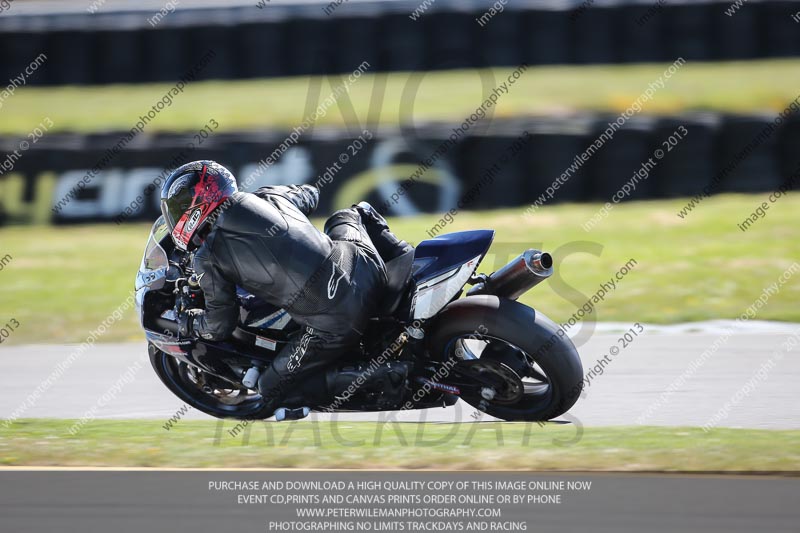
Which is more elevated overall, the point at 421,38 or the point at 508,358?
the point at 508,358

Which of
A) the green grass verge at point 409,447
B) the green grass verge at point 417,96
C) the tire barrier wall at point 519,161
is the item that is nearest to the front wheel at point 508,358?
the green grass verge at point 409,447

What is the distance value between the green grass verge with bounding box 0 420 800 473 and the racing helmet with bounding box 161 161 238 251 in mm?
1042

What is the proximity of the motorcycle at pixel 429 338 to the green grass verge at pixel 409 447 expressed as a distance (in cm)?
16

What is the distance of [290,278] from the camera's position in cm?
529

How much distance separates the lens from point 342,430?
18.4ft

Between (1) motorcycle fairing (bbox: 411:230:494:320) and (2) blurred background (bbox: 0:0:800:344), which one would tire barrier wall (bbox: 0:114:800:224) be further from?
(1) motorcycle fairing (bbox: 411:230:494:320)

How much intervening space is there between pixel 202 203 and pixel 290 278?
0.57 metres

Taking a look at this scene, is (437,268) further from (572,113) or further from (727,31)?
(727,31)

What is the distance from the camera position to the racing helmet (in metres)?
5.32

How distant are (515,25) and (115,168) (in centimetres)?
695

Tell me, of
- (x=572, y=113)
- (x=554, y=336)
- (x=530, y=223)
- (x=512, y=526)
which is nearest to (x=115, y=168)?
(x=530, y=223)

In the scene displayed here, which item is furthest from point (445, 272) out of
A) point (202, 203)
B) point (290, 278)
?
point (202, 203)

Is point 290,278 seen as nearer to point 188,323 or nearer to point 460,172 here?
point 188,323

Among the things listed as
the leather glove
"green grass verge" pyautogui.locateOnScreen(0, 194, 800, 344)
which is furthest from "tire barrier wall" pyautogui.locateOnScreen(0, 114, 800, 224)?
the leather glove
